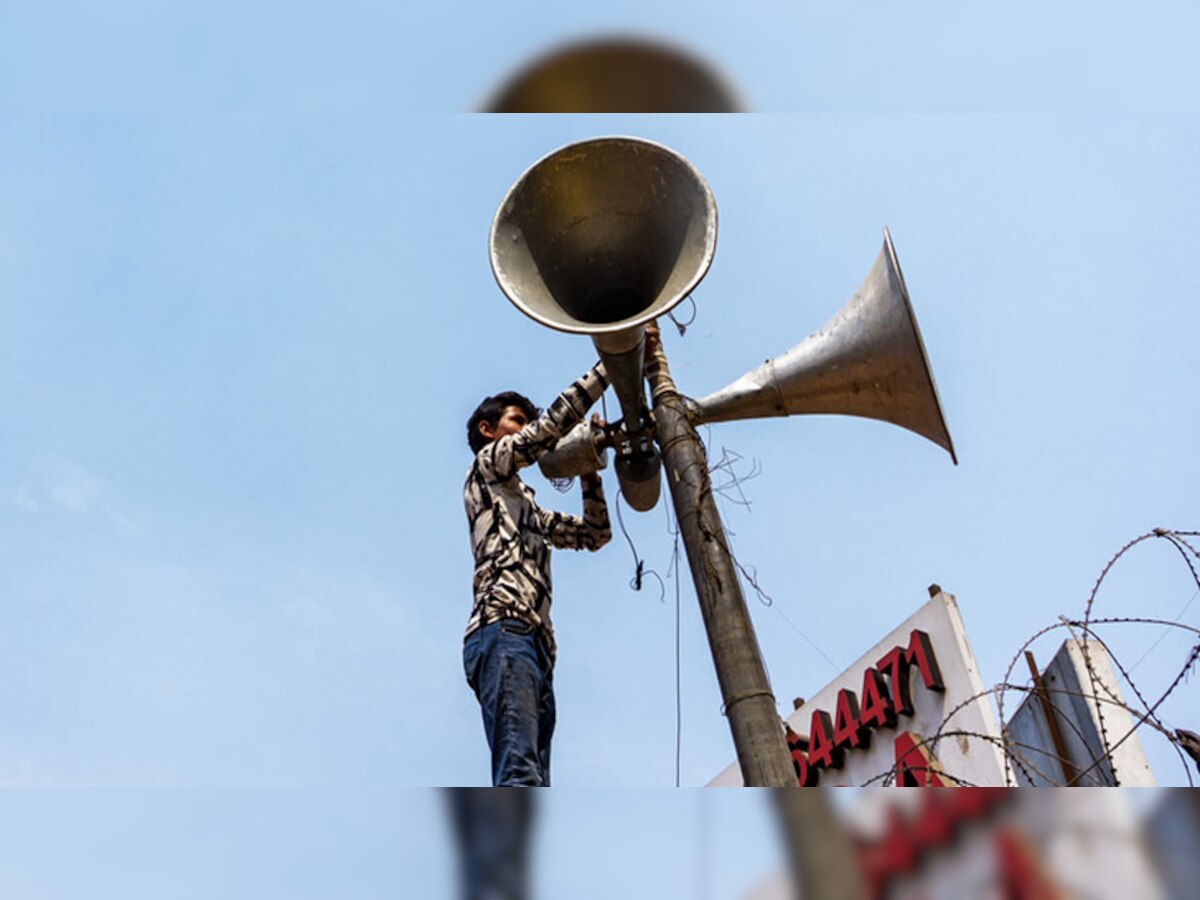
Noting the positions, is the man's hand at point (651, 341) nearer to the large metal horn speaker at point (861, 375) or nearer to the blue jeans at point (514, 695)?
the large metal horn speaker at point (861, 375)

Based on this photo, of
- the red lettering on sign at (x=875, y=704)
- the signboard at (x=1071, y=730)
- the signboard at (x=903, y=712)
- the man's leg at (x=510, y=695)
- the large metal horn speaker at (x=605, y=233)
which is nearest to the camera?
the man's leg at (x=510, y=695)

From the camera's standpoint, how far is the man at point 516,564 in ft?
11.4

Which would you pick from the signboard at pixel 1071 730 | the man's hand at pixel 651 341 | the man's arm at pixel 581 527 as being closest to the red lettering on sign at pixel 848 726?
the signboard at pixel 1071 730

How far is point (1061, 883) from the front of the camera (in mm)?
1440

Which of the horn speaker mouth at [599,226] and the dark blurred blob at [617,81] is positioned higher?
the horn speaker mouth at [599,226]

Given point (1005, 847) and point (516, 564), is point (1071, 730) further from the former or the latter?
point (1005, 847)

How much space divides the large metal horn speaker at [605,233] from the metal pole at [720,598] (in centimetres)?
21

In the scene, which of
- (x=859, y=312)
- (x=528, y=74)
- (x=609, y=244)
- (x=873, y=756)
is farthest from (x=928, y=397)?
(x=873, y=756)

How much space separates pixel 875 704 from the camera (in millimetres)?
12891

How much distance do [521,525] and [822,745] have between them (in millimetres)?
10474

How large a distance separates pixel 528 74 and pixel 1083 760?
6.30m

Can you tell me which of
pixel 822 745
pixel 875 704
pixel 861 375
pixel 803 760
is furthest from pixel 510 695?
pixel 803 760

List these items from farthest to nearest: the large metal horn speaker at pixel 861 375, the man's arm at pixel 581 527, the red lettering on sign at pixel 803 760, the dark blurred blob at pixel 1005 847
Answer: the red lettering on sign at pixel 803 760, the large metal horn speaker at pixel 861 375, the man's arm at pixel 581 527, the dark blurred blob at pixel 1005 847

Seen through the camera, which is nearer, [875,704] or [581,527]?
[581,527]
